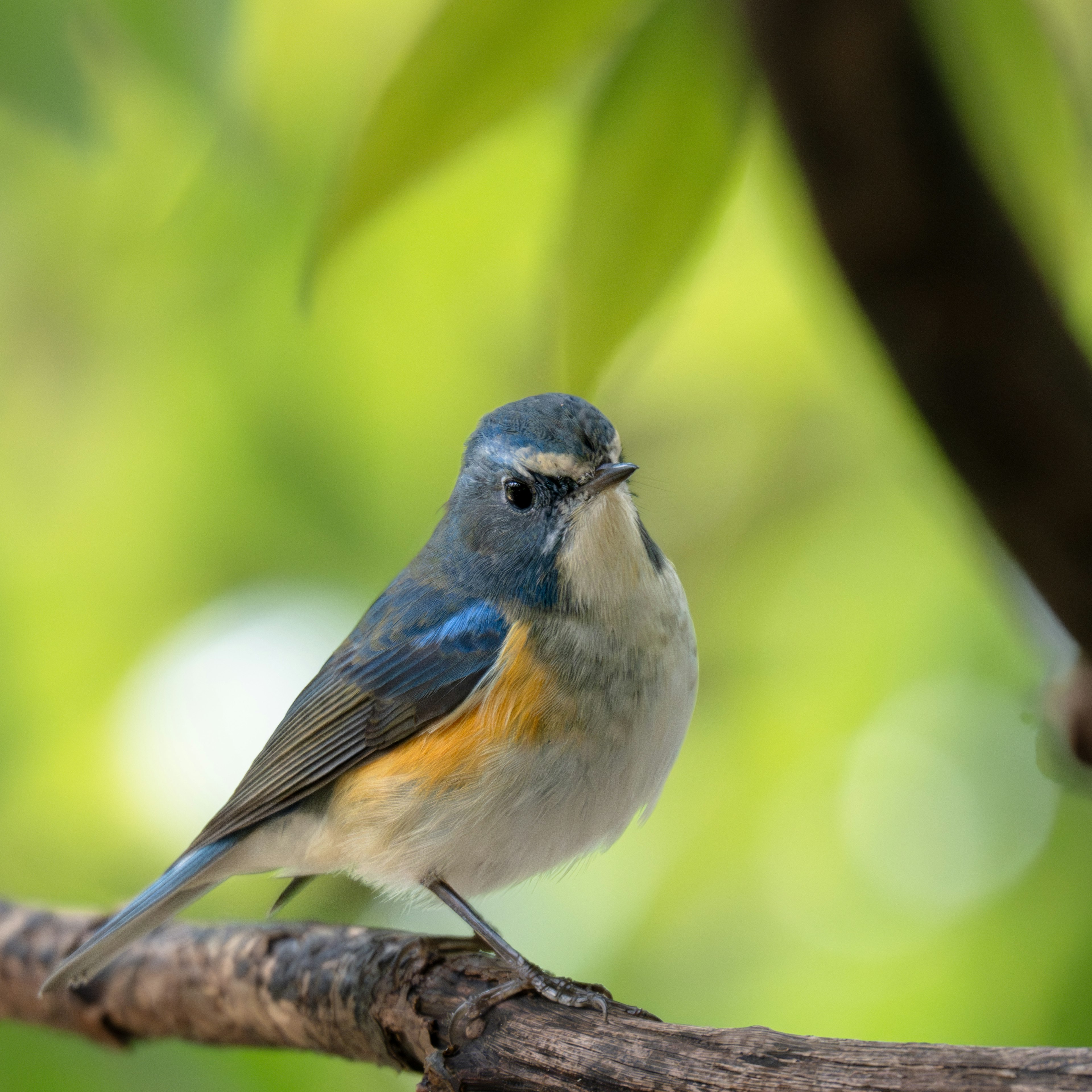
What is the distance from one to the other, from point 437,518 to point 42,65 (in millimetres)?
1130

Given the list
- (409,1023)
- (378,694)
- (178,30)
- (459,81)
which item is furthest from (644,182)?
(409,1023)

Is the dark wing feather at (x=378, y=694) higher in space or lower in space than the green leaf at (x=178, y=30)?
lower

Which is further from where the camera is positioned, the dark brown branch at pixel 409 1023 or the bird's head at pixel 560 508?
the bird's head at pixel 560 508

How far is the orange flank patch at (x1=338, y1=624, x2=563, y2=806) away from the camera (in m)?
1.48

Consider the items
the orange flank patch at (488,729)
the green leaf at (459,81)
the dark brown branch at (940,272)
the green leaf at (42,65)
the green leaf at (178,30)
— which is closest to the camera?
the dark brown branch at (940,272)

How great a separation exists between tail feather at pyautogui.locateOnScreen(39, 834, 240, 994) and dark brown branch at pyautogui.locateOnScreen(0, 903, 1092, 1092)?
0.10 meters

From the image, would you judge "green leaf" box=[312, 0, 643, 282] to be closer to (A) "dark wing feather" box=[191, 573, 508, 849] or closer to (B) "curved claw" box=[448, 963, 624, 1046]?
(A) "dark wing feather" box=[191, 573, 508, 849]

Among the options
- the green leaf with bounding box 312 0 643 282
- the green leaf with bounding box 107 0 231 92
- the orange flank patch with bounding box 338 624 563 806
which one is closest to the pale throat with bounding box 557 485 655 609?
the orange flank patch with bounding box 338 624 563 806

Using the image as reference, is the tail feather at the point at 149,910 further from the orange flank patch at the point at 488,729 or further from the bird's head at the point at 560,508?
the bird's head at the point at 560,508

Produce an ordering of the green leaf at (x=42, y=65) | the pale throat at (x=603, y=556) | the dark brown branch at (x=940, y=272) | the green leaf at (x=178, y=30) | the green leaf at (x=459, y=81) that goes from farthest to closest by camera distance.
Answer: the pale throat at (x=603, y=556)
the green leaf at (x=178, y=30)
the green leaf at (x=42, y=65)
the green leaf at (x=459, y=81)
the dark brown branch at (x=940, y=272)

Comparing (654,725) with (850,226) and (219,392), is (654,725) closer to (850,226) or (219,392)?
(850,226)

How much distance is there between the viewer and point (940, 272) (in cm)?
102

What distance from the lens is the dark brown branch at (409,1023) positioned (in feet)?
3.17

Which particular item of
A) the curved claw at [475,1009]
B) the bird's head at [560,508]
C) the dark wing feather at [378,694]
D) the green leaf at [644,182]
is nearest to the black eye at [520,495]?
the bird's head at [560,508]
